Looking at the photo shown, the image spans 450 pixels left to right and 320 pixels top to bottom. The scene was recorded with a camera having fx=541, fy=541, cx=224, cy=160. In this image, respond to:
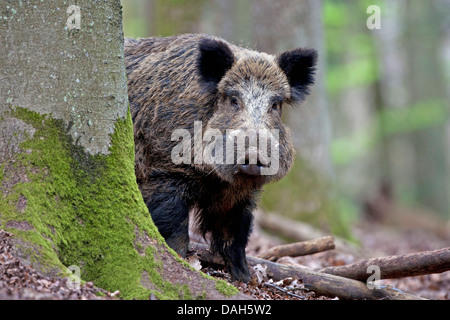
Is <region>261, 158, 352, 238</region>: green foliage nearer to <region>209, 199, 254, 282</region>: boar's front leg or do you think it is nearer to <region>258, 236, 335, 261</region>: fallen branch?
<region>258, 236, 335, 261</region>: fallen branch

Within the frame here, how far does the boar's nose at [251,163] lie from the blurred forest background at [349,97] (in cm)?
301

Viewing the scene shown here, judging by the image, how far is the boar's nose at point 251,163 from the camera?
5.38 metres

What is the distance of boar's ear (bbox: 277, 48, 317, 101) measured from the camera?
6852 millimetres

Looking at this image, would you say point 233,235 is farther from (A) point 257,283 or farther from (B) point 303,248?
(B) point 303,248

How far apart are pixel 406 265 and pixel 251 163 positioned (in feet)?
6.50

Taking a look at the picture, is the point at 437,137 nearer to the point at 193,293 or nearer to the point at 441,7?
the point at 441,7

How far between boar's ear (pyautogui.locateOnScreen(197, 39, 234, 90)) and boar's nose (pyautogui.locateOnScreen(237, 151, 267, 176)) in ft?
4.54

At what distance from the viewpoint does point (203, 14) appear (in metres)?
14.8

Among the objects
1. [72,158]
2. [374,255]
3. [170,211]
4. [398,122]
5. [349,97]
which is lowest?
[374,255]

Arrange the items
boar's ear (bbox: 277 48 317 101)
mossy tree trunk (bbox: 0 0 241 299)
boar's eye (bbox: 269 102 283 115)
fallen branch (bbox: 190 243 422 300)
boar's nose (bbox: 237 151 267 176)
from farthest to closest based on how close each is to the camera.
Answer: boar's ear (bbox: 277 48 317 101) → boar's eye (bbox: 269 102 283 115) → fallen branch (bbox: 190 243 422 300) → boar's nose (bbox: 237 151 267 176) → mossy tree trunk (bbox: 0 0 241 299)

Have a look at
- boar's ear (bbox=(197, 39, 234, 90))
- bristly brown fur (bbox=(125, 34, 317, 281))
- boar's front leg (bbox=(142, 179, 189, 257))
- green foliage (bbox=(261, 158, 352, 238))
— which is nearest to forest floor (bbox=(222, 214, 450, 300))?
bristly brown fur (bbox=(125, 34, 317, 281))

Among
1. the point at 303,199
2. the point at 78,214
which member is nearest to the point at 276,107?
the point at 78,214

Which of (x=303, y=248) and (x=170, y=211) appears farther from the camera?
(x=303, y=248)

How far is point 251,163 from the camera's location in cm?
538
